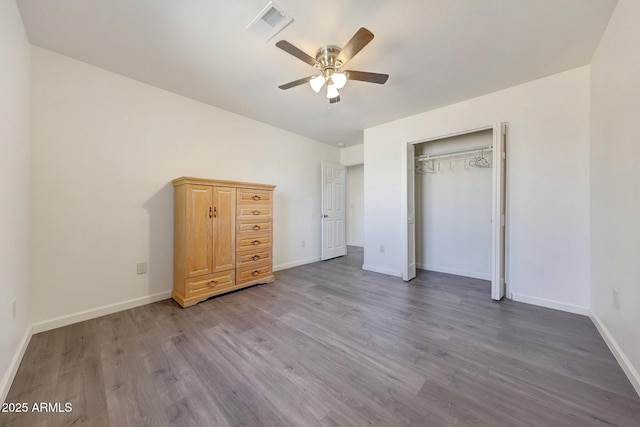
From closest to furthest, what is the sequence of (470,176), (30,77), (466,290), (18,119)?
(18,119)
(30,77)
(466,290)
(470,176)

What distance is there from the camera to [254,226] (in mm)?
3250

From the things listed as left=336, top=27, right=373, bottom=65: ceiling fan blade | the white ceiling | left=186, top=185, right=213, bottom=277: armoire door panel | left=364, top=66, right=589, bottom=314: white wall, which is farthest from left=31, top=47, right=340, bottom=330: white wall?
left=364, top=66, right=589, bottom=314: white wall

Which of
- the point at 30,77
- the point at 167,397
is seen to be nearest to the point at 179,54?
the point at 30,77

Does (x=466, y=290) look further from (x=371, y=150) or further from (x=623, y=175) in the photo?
(x=371, y=150)

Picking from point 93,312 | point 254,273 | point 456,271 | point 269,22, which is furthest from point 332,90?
point 456,271

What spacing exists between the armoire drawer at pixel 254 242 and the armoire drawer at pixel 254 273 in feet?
0.85

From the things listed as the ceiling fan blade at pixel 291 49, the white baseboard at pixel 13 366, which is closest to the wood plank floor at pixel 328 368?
the white baseboard at pixel 13 366

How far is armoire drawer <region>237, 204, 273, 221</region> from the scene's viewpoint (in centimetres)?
310

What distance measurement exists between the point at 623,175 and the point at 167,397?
11.0 feet

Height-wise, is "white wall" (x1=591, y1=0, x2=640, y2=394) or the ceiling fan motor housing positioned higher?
the ceiling fan motor housing

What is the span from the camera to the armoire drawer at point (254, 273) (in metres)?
3.10

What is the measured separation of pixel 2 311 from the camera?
1409mm

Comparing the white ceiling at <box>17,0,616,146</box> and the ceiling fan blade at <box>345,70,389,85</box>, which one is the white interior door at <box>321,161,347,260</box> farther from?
the ceiling fan blade at <box>345,70,389,85</box>

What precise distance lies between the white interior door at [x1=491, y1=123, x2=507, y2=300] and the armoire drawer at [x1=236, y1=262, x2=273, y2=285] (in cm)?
292
